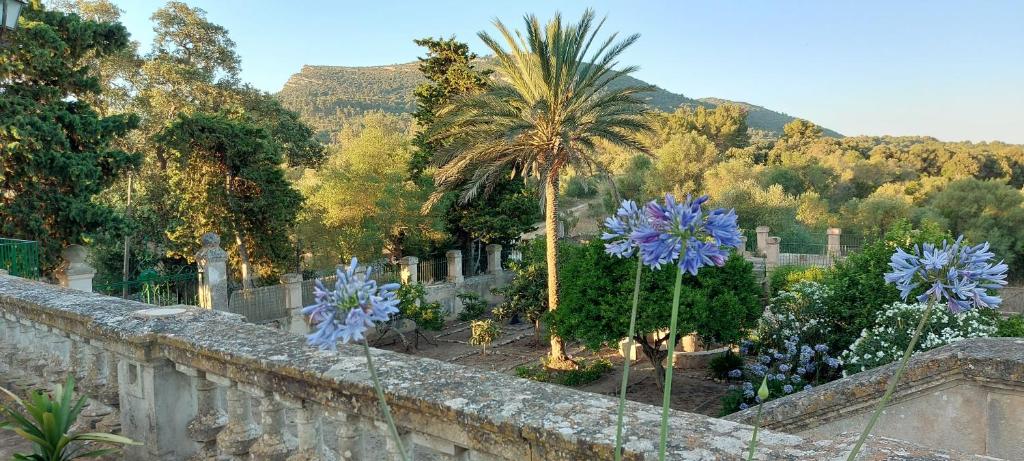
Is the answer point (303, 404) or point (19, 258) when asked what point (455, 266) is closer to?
point (19, 258)

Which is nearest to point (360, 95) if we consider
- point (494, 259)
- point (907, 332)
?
point (494, 259)

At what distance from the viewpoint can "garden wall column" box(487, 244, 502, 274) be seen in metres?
26.3

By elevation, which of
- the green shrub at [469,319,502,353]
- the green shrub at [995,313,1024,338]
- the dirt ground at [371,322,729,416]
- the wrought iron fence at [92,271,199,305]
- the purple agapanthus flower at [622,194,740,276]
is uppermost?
the purple agapanthus flower at [622,194,740,276]

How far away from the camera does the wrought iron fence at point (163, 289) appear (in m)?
15.2

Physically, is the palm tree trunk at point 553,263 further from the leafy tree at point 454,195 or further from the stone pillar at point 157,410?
the stone pillar at point 157,410

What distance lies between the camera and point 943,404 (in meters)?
4.16

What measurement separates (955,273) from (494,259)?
2499 centimetres

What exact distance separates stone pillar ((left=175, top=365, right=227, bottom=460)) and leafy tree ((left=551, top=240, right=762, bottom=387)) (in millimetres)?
10983

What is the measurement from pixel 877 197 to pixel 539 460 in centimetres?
3942

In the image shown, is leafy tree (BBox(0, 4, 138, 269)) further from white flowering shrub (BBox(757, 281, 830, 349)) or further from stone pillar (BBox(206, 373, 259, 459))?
stone pillar (BBox(206, 373, 259, 459))

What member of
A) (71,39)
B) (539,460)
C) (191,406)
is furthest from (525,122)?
(539,460)

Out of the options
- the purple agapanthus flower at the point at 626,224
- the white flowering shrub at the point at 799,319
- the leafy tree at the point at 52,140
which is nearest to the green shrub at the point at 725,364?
the white flowering shrub at the point at 799,319

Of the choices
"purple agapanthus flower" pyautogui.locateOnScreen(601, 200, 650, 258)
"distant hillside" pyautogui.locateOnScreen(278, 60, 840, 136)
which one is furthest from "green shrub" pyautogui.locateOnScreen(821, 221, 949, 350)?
"distant hillside" pyautogui.locateOnScreen(278, 60, 840, 136)

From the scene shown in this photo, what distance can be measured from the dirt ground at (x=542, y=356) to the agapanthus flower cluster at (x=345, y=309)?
11846mm
